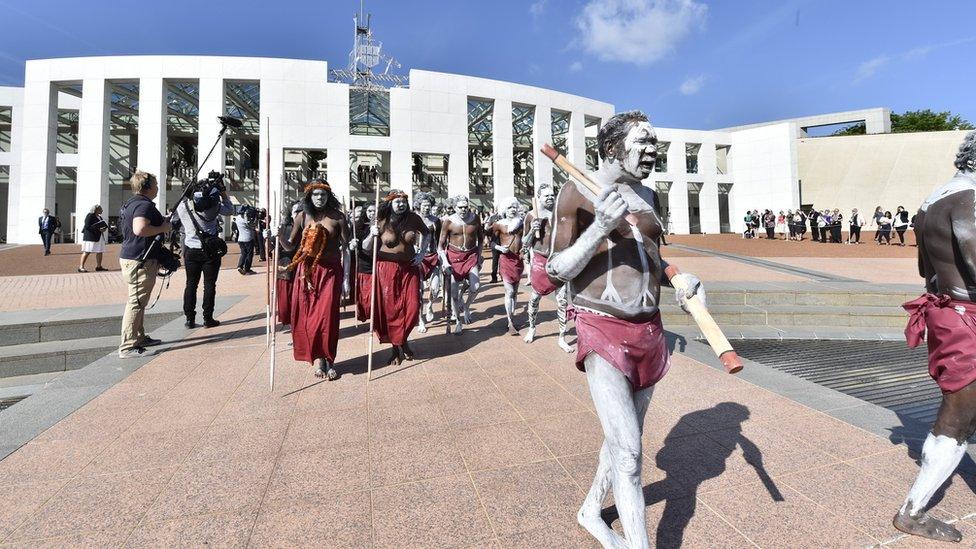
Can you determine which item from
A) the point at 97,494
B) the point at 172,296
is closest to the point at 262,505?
the point at 97,494

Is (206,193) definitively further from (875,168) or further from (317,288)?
(875,168)

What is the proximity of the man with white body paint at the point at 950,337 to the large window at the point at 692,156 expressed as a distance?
39.1 m

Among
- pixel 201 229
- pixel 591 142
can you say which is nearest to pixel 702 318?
pixel 201 229

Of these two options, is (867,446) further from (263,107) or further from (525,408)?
(263,107)

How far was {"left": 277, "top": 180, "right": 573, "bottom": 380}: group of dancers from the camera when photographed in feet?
13.9

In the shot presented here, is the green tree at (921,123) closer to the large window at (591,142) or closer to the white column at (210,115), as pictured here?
the large window at (591,142)

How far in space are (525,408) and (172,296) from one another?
8708 millimetres

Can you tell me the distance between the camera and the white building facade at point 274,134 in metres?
23.5

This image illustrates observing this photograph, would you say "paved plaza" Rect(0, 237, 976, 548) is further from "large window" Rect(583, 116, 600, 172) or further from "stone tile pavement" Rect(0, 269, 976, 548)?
"large window" Rect(583, 116, 600, 172)

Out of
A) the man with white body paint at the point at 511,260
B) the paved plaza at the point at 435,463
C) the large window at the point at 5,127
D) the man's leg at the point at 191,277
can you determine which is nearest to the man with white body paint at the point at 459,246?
the man with white body paint at the point at 511,260

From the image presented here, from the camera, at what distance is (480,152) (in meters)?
34.4

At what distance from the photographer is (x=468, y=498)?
2.23m

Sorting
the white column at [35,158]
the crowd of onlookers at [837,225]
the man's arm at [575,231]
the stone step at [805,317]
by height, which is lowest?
the stone step at [805,317]

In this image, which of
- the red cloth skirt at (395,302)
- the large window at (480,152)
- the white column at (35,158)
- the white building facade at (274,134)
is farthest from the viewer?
the large window at (480,152)
